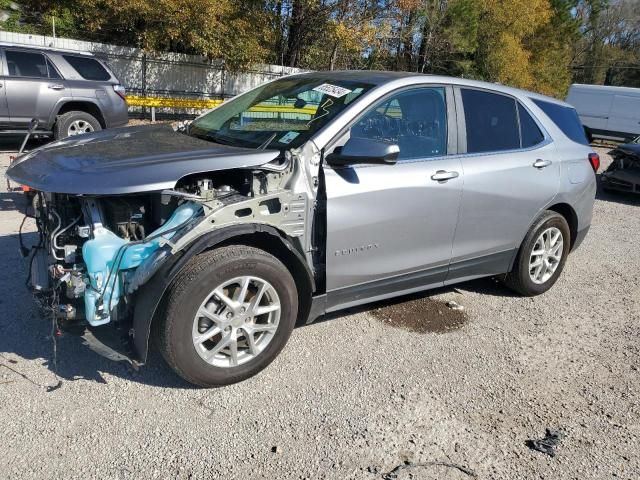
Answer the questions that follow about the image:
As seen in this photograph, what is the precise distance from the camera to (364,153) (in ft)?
11.0

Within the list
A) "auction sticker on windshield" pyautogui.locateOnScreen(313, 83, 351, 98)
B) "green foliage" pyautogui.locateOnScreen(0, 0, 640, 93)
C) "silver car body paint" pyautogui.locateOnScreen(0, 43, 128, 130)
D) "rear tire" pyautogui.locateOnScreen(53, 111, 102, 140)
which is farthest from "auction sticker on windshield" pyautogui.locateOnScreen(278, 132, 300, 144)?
"green foliage" pyautogui.locateOnScreen(0, 0, 640, 93)

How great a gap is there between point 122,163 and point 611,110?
2298cm

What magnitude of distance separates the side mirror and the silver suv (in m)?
0.01

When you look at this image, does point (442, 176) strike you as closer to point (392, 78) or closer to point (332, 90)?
point (392, 78)

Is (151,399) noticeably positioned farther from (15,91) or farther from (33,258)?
(15,91)

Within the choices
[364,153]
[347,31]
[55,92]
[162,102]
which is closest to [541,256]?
[364,153]

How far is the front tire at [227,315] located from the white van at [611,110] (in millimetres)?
21696

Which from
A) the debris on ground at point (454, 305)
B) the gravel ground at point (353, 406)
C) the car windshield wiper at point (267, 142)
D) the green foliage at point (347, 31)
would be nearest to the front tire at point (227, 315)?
the gravel ground at point (353, 406)

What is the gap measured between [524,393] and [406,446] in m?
1.03

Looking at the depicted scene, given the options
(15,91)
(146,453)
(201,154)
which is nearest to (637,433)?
(146,453)

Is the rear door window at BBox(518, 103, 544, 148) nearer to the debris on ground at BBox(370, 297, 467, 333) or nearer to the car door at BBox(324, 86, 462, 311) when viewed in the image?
the car door at BBox(324, 86, 462, 311)

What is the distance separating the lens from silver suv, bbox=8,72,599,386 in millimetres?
2961

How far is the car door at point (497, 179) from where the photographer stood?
164 inches

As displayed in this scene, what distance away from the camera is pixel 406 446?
290 centimetres
